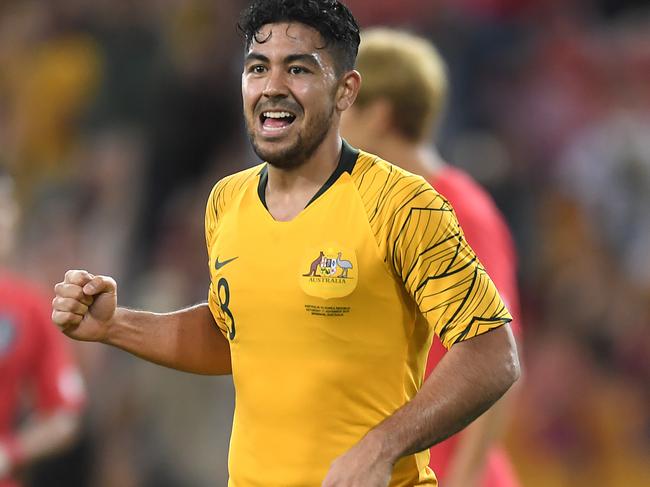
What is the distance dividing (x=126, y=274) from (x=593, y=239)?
3042mm

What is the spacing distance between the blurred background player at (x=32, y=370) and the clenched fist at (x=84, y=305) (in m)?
2.65

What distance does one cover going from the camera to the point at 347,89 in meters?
3.10

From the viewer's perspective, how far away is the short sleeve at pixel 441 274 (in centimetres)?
285

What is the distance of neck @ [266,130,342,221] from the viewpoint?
10.1 ft

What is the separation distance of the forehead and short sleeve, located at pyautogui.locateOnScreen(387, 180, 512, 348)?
415 mm

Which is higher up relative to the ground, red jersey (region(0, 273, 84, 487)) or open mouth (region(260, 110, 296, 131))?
open mouth (region(260, 110, 296, 131))

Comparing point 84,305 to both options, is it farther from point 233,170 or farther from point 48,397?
point 233,170

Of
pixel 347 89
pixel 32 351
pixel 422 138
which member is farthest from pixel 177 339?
pixel 32 351

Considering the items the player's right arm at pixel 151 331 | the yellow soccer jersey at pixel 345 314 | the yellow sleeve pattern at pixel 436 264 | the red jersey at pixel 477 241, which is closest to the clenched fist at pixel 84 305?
the player's right arm at pixel 151 331

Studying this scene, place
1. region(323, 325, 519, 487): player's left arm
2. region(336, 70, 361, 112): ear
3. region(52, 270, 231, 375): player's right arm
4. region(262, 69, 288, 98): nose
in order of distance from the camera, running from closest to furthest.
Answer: region(323, 325, 519, 487): player's left arm
region(262, 69, 288, 98): nose
region(336, 70, 361, 112): ear
region(52, 270, 231, 375): player's right arm

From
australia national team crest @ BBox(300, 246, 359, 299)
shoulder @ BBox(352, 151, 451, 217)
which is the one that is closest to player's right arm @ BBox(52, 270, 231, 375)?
australia national team crest @ BBox(300, 246, 359, 299)

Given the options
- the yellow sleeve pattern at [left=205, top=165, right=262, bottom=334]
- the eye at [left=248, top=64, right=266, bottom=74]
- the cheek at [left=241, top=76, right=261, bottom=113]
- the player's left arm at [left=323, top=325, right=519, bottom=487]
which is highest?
the eye at [left=248, top=64, right=266, bottom=74]

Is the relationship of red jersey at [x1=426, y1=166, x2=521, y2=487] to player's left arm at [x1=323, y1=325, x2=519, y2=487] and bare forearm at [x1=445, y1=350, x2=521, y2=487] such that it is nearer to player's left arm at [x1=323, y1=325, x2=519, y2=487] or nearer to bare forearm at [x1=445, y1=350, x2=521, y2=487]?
bare forearm at [x1=445, y1=350, x2=521, y2=487]

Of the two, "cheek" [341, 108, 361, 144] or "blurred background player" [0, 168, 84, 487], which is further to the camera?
"blurred background player" [0, 168, 84, 487]
